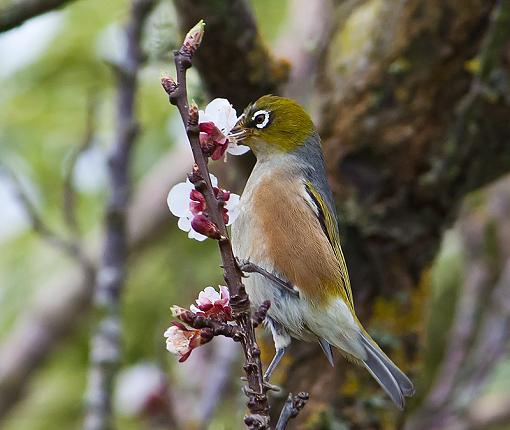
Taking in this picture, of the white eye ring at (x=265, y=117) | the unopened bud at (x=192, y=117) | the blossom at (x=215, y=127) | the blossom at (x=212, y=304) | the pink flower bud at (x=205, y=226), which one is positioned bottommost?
the blossom at (x=212, y=304)

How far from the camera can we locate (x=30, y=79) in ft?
17.4

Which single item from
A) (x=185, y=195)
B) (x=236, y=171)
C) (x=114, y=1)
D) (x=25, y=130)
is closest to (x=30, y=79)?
(x=25, y=130)

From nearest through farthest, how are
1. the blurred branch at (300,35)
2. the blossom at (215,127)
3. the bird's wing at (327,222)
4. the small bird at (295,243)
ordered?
the blossom at (215,127)
the small bird at (295,243)
the bird's wing at (327,222)
the blurred branch at (300,35)

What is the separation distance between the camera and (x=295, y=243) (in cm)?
306

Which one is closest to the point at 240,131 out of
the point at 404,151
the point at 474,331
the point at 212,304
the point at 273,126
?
the point at 273,126

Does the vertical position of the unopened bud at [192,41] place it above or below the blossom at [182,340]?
above

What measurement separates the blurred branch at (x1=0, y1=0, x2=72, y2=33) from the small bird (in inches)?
32.7

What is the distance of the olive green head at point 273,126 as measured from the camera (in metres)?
3.07

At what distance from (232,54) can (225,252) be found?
1841mm

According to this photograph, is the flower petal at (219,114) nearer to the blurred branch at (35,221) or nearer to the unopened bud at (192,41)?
the unopened bud at (192,41)

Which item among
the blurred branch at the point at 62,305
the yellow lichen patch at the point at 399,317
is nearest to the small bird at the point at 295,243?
the yellow lichen patch at the point at 399,317

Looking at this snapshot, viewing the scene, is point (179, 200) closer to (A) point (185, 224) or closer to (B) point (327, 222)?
(A) point (185, 224)

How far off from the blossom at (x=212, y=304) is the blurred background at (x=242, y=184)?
2.82 feet

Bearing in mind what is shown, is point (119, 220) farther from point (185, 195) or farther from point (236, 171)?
point (185, 195)
